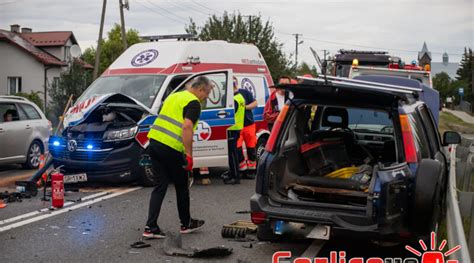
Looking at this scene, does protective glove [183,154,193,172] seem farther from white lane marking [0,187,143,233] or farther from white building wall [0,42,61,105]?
white building wall [0,42,61,105]

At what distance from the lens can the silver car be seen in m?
13.1

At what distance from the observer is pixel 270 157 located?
6555mm

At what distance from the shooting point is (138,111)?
10.6 meters

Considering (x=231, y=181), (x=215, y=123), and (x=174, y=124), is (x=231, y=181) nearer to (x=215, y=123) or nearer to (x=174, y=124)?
(x=215, y=123)

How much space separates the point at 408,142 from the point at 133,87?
6446 millimetres

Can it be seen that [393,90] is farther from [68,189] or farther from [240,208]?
[68,189]

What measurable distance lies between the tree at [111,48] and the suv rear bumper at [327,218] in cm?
5325

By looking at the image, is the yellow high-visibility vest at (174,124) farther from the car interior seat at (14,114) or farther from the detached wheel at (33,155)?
the detached wheel at (33,155)

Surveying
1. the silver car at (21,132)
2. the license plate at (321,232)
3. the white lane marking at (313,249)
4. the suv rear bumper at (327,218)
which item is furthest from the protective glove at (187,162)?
the silver car at (21,132)

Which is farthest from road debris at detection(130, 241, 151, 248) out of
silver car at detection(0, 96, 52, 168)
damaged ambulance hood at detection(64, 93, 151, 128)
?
silver car at detection(0, 96, 52, 168)

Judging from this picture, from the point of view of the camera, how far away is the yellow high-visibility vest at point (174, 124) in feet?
23.5

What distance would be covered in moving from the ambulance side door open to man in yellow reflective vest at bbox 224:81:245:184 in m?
0.09

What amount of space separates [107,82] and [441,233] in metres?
6.69

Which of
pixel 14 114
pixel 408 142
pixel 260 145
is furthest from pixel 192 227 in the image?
pixel 14 114
